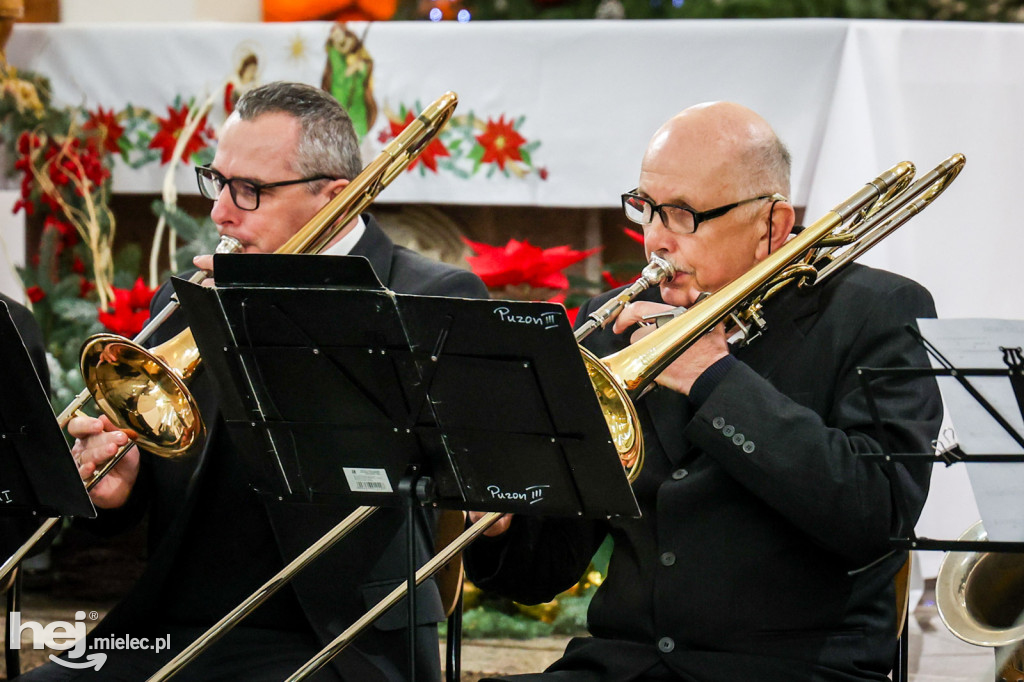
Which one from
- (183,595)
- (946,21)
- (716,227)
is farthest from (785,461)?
(946,21)

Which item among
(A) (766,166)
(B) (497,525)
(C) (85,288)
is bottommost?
(C) (85,288)

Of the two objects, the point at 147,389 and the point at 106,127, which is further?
the point at 106,127

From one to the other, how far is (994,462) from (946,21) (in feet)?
8.59

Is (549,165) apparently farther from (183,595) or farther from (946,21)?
(183,595)

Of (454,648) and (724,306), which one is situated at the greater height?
(724,306)

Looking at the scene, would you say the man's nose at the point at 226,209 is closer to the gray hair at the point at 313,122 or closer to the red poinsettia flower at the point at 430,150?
the gray hair at the point at 313,122

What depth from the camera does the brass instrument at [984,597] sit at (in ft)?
7.77

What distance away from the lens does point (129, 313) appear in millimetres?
3732

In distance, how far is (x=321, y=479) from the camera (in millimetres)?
1978

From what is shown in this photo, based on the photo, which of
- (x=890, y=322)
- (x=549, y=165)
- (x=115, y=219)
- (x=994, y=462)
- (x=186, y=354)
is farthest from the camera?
(x=115, y=219)

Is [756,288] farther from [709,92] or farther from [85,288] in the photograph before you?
[85,288]

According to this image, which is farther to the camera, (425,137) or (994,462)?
(425,137)

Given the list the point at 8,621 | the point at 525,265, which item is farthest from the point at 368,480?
the point at 525,265

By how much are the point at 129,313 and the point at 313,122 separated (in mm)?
1237
